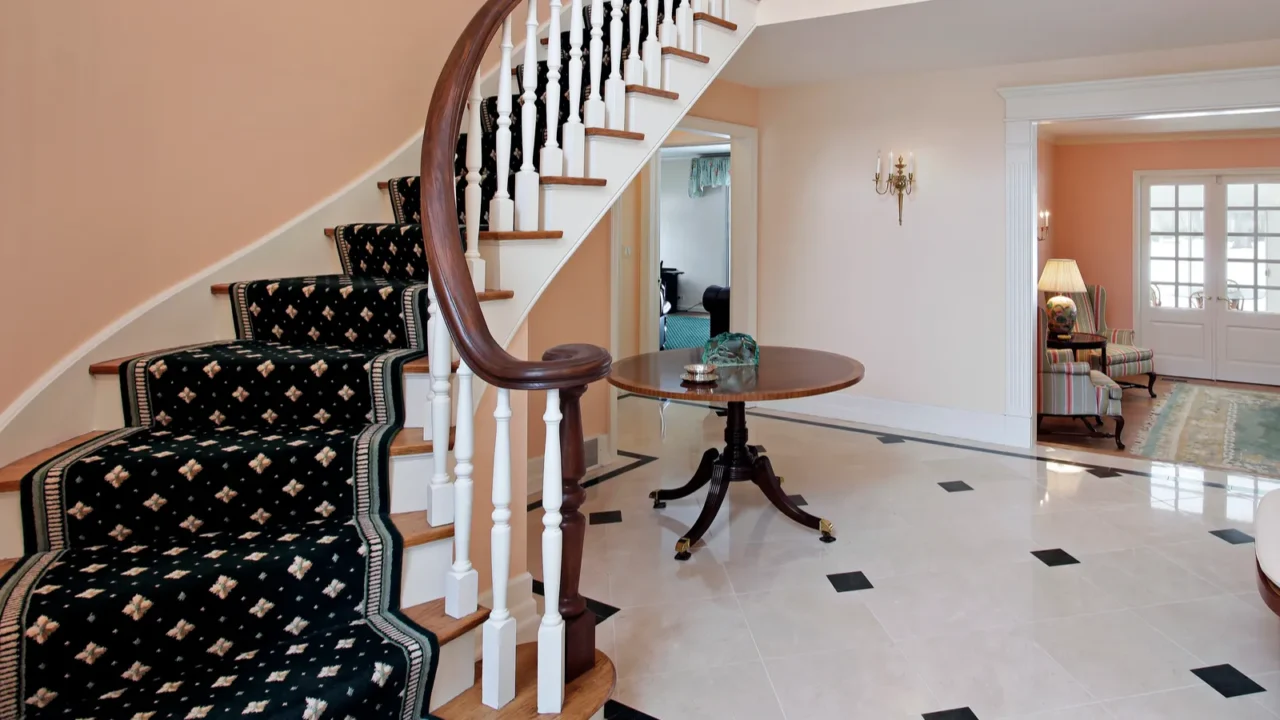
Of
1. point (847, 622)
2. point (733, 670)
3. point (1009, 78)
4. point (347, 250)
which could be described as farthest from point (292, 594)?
point (1009, 78)

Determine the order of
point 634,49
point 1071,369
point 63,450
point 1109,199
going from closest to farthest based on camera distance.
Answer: point 63,450 < point 634,49 < point 1071,369 < point 1109,199

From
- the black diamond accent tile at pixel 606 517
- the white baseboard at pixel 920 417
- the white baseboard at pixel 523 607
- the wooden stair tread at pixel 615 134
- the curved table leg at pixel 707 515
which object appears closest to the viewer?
the white baseboard at pixel 523 607

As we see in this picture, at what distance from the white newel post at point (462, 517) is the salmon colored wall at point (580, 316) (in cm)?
226

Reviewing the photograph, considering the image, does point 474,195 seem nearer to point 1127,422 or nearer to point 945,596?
point 945,596

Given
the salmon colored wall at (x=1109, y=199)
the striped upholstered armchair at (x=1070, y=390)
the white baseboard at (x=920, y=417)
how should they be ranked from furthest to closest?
the salmon colored wall at (x=1109, y=199) < the striped upholstered armchair at (x=1070, y=390) < the white baseboard at (x=920, y=417)

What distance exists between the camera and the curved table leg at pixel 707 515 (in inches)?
121

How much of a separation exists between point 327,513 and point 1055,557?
9.07 ft

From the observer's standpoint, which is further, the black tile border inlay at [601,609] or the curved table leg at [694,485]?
the curved table leg at [694,485]

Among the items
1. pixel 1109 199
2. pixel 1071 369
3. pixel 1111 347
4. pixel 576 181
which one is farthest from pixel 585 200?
pixel 1109 199

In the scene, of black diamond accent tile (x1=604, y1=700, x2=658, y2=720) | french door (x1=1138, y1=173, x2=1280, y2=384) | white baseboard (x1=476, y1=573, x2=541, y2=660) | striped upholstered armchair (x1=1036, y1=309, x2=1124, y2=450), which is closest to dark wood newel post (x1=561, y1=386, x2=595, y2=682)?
black diamond accent tile (x1=604, y1=700, x2=658, y2=720)

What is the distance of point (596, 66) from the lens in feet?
8.50

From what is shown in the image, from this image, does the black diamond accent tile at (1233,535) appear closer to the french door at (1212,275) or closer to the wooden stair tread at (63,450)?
the wooden stair tread at (63,450)

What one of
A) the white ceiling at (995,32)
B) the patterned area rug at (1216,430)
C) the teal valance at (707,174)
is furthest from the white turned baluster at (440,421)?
the teal valance at (707,174)

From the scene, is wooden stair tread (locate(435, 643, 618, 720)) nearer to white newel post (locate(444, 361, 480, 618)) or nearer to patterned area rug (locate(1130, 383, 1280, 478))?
white newel post (locate(444, 361, 480, 618))
